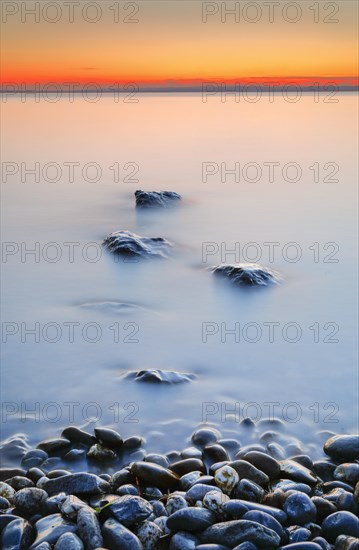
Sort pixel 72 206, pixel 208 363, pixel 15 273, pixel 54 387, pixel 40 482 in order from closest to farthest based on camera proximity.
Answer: pixel 40 482 < pixel 54 387 < pixel 208 363 < pixel 15 273 < pixel 72 206

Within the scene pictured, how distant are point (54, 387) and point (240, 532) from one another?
216cm

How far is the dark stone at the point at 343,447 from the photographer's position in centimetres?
369

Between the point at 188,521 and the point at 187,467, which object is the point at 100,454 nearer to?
the point at 187,467

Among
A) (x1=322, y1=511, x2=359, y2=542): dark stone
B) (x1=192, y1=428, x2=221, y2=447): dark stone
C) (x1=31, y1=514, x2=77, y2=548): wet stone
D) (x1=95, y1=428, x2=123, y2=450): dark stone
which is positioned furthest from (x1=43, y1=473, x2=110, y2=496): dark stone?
(x1=322, y1=511, x2=359, y2=542): dark stone

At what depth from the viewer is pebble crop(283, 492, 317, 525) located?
3033 mm

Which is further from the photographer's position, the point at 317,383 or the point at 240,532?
the point at 317,383


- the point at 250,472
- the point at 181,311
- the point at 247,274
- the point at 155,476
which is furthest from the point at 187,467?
the point at 247,274

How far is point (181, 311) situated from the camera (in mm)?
6293

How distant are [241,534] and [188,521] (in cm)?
25

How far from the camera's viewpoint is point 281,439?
395cm

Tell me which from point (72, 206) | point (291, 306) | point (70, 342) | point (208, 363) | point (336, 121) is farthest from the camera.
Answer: point (336, 121)

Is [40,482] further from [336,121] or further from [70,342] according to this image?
[336,121]

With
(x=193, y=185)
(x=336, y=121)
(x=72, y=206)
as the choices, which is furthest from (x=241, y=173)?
(x=336, y=121)

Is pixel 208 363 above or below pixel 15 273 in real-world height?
below
